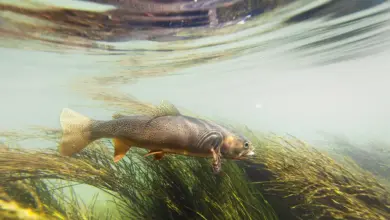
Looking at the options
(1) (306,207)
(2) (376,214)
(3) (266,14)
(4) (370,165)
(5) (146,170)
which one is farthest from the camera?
(4) (370,165)

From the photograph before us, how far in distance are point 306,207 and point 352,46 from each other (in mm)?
19224

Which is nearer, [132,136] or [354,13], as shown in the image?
[132,136]

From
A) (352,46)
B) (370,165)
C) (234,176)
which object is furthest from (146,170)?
(352,46)

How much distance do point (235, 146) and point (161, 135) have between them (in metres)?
0.96

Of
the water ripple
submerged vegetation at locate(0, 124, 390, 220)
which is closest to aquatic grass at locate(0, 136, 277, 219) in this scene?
submerged vegetation at locate(0, 124, 390, 220)

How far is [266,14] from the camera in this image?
1084 centimetres

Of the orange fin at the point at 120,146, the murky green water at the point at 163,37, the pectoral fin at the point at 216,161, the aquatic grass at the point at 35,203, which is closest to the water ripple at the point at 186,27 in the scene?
the murky green water at the point at 163,37

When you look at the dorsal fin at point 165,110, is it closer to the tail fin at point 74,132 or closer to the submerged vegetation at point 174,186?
the tail fin at point 74,132

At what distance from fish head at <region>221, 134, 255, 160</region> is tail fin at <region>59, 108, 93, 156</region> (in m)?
1.78

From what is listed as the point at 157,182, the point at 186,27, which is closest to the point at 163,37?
the point at 186,27

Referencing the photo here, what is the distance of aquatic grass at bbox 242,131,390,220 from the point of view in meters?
4.61

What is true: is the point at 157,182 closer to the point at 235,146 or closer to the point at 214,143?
the point at 214,143

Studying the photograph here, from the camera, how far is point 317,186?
4934 millimetres

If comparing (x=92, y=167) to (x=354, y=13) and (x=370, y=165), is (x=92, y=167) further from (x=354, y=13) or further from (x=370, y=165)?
(x=354, y=13)
